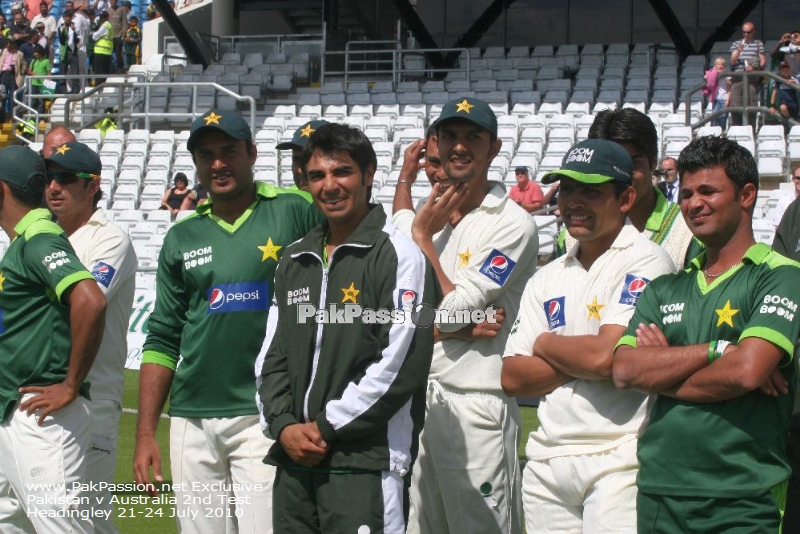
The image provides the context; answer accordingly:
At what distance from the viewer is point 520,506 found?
4922 millimetres

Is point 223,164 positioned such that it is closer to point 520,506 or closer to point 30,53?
point 520,506

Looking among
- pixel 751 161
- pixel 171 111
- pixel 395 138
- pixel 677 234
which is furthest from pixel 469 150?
pixel 171 111

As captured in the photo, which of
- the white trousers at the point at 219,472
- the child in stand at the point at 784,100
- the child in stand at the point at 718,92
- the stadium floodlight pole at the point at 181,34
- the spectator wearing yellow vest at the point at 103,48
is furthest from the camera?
the spectator wearing yellow vest at the point at 103,48

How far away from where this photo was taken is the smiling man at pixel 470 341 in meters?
4.66

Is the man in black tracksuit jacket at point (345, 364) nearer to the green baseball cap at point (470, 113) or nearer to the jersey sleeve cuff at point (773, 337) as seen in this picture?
the green baseball cap at point (470, 113)

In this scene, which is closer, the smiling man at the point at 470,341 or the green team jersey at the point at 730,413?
the green team jersey at the point at 730,413

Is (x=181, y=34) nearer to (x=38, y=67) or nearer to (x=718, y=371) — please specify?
(x=38, y=67)

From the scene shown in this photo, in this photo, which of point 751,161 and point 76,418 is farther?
point 76,418

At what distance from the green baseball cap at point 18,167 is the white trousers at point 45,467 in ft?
3.08

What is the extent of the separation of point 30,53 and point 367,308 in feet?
73.3

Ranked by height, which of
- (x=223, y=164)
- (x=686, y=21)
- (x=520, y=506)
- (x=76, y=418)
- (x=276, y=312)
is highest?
(x=686, y=21)

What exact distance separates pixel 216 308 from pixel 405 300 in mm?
1025

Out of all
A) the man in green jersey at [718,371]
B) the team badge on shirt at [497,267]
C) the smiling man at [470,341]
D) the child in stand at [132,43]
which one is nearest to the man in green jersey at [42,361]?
the smiling man at [470,341]

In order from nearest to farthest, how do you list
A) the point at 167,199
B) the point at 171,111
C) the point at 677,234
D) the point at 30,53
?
the point at 677,234
the point at 167,199
the point at 171,111
the point at 30,53
